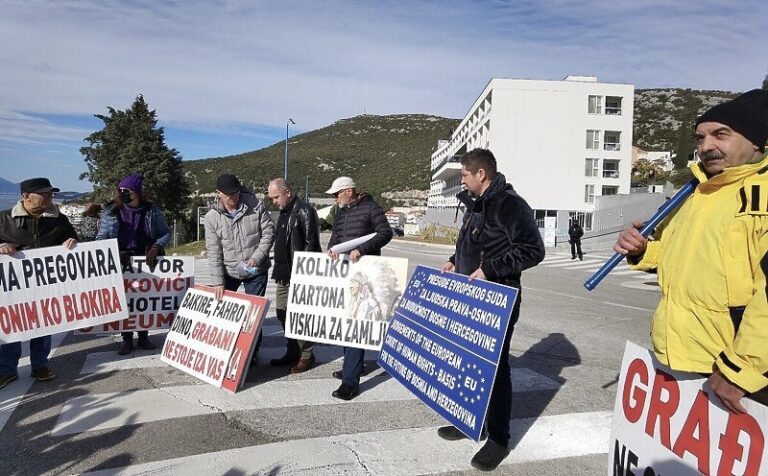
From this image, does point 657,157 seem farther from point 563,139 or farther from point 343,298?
point 343,298

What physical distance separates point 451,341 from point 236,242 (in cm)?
282

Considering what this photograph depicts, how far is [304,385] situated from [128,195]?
3.06 meters

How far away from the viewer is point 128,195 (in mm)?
6113

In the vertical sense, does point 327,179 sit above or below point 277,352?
above

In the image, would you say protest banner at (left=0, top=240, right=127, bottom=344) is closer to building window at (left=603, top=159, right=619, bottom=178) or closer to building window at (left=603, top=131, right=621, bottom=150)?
building window at (left=603, top=159, right=619, bottom=178)

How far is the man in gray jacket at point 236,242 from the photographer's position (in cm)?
560

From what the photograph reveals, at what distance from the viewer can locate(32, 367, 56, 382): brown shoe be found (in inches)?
202

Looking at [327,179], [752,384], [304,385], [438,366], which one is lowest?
[304,385]

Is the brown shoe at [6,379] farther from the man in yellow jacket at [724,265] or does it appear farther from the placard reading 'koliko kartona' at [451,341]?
the man in yellow jacket at [724,265]

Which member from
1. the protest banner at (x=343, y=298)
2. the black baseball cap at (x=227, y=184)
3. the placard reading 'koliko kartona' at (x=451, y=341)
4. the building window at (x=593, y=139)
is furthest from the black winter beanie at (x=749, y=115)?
the building window at (x=593, y=139)

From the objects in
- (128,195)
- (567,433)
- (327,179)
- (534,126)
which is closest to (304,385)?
(567,433)

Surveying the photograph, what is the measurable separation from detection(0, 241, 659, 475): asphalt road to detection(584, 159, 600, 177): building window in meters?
50.2

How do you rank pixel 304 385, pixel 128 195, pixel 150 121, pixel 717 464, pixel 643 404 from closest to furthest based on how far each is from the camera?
1. pixel 717 464
2. pixel 643 404
3. pixel 304 385
4. pixel 128 195
5. pixel 150 121

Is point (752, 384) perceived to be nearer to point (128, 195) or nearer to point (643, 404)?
point (643, 404)
